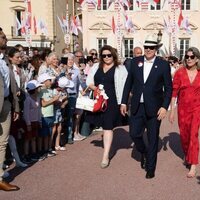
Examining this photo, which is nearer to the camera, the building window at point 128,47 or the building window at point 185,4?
the building window at point 185,4

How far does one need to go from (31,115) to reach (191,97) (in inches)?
103

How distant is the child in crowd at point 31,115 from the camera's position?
618cm

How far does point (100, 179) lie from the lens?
534 centimetres

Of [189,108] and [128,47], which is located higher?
[189,108]

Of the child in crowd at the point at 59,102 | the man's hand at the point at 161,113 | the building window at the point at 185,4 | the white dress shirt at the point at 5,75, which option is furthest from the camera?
the building window at the point at 185,4

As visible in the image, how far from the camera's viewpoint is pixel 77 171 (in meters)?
5.74

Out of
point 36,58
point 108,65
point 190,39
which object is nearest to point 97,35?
point 190,39

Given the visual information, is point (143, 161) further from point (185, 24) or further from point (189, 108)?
point (185, 24)

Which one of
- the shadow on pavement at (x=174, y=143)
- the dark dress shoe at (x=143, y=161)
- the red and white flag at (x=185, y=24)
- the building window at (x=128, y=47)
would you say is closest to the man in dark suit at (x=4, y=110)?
the dark dress shoe at (x=143, y=161)

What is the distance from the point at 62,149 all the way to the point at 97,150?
0.66 meters

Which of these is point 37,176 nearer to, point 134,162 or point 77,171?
point 77,171

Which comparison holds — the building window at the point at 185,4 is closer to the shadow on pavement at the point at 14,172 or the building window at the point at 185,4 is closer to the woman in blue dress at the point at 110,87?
the woman in blue dress at the point at 110,87

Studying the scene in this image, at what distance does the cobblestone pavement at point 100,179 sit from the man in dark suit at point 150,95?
0.38 metres

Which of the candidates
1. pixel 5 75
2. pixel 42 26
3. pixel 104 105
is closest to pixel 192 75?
pixel 104 105
